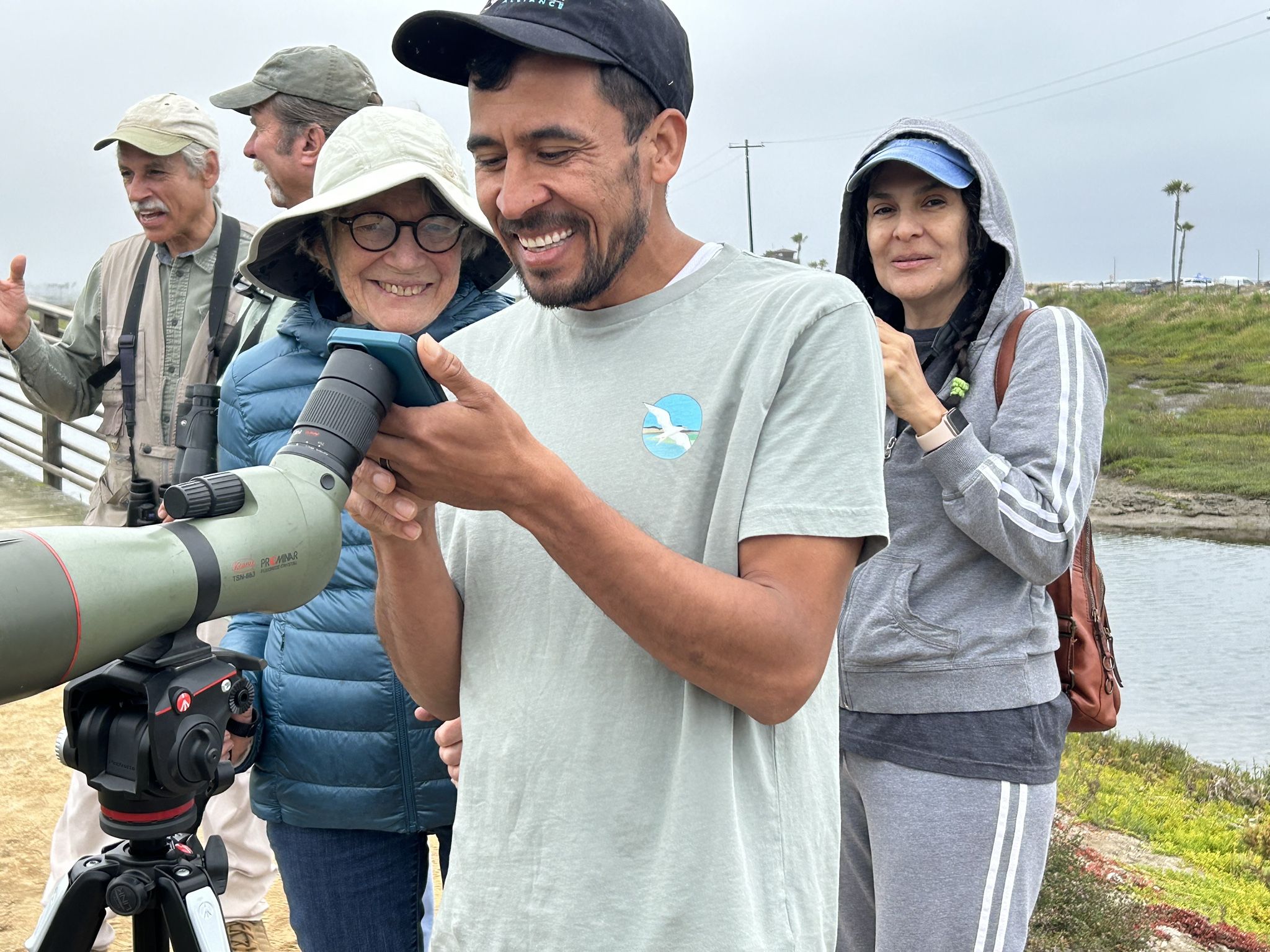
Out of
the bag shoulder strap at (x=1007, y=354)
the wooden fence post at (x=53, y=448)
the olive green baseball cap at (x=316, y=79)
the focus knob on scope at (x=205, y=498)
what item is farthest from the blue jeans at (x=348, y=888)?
the wooden fence post at (x=53, y=448)

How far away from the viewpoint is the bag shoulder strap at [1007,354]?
243cm

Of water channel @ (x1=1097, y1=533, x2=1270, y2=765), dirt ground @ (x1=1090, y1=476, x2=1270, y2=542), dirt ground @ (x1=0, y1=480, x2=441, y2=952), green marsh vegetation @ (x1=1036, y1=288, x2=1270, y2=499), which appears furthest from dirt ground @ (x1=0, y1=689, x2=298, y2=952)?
green marsh vegetation @ (x1=1036, y1=288, x2=1270, y2=499)

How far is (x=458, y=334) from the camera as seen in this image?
191cm

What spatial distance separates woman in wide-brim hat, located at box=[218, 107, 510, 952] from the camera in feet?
7.69

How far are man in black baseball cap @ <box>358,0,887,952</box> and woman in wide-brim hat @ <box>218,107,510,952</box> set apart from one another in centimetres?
73

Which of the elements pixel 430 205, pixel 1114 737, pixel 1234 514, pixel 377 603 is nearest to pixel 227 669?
pixel 377 603

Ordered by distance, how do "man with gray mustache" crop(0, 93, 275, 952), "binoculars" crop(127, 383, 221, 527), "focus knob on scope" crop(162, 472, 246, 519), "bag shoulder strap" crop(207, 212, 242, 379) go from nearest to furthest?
1. "focus knob on scope" crop(162, 472, 246, 519)
2. "binoculars" crop(127, 383, 221, 527)
3. "bag shoulder strap" crop(207, 212, 242, 379)
4. "man with gray mustache" crop(0, 93, 275, 952)

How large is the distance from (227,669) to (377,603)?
0.81ft

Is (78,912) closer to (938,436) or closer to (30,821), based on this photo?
(938,436)

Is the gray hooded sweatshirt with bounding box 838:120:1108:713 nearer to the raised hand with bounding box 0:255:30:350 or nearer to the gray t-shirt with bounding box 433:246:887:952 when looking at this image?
the gray t-shirt with bounding box 433:246:887:952

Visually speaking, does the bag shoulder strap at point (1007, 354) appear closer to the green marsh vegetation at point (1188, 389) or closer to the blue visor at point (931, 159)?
the blue visor at point (931, 159)

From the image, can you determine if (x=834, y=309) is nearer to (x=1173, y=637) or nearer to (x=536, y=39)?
(x=536, y=39)

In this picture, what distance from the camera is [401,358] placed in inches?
52.0

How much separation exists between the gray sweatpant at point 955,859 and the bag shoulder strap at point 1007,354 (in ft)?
2.42
